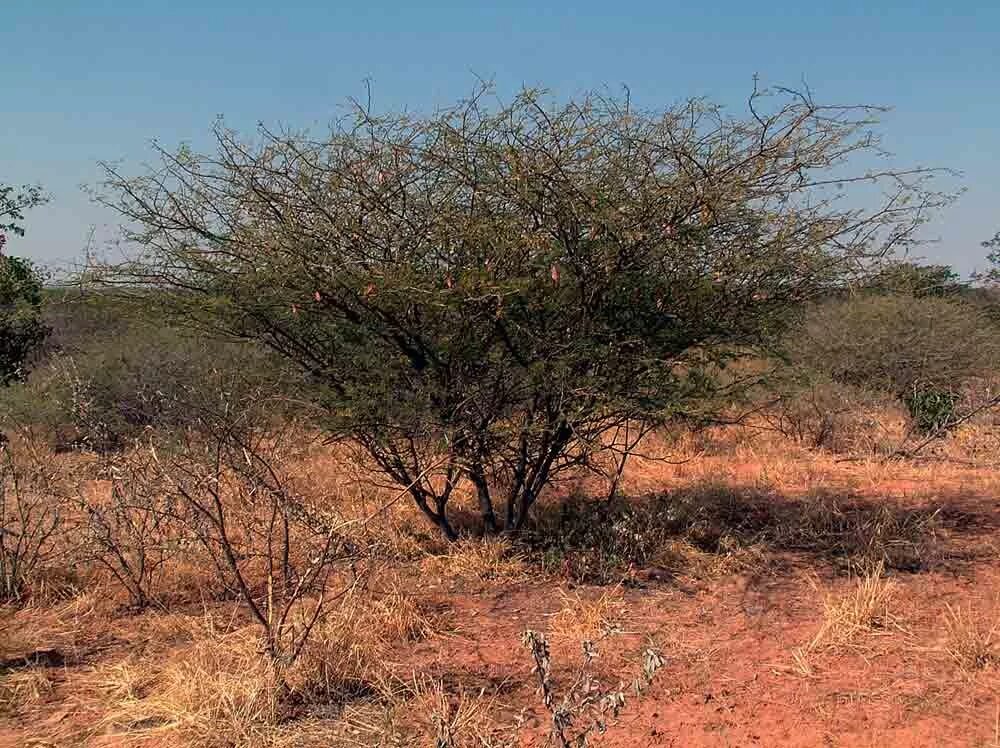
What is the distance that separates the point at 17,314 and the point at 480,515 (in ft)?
16.7

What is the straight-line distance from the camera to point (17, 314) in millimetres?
8547

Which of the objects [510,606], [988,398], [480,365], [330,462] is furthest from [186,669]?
[988,398]

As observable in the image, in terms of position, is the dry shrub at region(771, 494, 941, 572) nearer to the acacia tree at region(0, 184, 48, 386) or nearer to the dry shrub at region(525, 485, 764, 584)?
the dry shrub at region(525, 485, 764, 584)

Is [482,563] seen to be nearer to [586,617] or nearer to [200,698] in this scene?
[586,617]

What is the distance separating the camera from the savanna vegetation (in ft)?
12.5

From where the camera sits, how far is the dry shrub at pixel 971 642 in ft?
13.4

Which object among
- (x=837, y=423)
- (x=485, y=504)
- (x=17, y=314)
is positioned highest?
(x=17, y=314)

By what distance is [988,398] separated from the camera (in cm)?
1261

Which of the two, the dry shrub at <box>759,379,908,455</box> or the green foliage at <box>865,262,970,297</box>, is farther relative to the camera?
the dry shrub at <box>759,379,908,455</box>

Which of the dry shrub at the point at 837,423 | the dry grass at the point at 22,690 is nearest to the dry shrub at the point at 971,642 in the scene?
the dry grass at the point at 22,690

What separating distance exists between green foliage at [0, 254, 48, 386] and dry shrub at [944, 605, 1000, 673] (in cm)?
783

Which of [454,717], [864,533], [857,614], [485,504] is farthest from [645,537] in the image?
[454,717]

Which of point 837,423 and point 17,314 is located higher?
point 17,314

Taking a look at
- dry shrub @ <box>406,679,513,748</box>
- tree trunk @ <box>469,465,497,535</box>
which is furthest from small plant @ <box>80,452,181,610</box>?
tree trunk @ <box>469,465,497,535</box>
